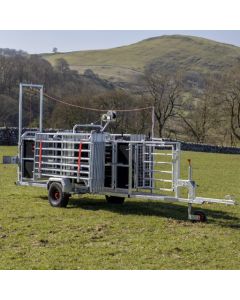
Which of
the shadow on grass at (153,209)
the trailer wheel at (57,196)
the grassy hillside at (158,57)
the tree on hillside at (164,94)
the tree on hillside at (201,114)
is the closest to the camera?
the shadow on grass at (153,209)

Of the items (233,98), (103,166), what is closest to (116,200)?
(103,166)

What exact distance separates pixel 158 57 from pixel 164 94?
310 feet

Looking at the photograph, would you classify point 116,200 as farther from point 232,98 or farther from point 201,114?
point 201,114

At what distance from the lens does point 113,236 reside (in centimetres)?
894

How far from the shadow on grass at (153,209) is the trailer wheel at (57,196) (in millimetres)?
243

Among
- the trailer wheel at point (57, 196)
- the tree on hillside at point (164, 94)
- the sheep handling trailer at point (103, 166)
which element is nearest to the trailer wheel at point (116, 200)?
the sheep handling trailer at point (103, 166)

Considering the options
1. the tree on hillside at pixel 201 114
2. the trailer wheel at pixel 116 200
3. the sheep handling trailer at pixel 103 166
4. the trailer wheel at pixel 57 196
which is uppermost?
the tree on hillside at pixel 201 114

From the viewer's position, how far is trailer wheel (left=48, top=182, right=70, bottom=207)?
11961mm

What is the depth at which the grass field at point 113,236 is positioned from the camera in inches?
281

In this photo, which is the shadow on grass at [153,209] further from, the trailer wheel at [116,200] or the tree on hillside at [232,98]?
the tree on hillside at [232,98]

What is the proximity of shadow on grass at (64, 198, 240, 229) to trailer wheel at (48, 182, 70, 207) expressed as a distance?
0.24 m

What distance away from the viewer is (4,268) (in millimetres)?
6535

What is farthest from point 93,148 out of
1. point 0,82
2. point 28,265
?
point 0,82

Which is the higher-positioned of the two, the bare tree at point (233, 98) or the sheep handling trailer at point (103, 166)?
the bare tree at point (233, 98)
